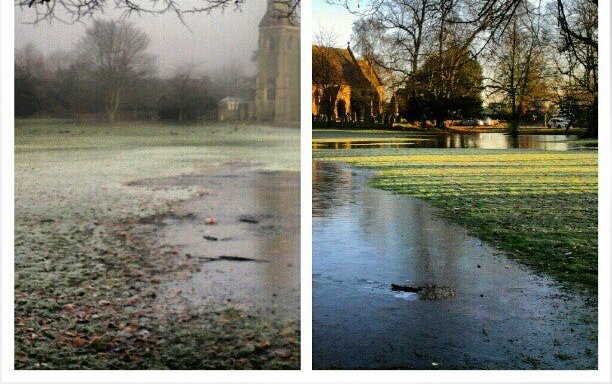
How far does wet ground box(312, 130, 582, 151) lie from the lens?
4.86m

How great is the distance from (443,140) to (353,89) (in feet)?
2.35

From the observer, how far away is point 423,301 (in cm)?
446

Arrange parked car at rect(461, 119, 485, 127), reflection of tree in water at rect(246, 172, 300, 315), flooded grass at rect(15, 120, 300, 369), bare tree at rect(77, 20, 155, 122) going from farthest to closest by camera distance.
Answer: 1. parked car at rect(461, 119, 485, 127)
2. bare tree at rect(77, 20, 155, 122)
3. reflection of tree in water at rect(246, 172, 300, 315)
4. flooded grass at rect(15, 120, 300, 369)

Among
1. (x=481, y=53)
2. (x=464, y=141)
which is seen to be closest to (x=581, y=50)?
(x=481, y=53)

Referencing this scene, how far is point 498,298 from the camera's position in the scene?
447cm

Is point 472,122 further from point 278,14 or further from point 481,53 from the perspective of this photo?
point 278,14

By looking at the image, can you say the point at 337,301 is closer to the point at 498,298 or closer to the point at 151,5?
the point at 498,298

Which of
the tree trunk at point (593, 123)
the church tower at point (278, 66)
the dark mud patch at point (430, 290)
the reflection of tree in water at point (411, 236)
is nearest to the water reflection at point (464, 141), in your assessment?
the tree trunk at point (593, 123)

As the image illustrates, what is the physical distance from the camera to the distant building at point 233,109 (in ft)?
15.1

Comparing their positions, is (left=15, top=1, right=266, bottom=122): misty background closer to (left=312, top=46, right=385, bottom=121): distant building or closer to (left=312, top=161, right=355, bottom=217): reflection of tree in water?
(left=312, top=46, right=385, bottom=121): distant building

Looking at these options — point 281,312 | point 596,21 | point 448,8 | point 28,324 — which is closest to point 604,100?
point 596,21

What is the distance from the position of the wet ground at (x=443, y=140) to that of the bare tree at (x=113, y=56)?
130 cm

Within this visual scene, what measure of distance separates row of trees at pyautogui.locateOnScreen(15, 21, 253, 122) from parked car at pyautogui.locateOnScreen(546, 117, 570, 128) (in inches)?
82.0

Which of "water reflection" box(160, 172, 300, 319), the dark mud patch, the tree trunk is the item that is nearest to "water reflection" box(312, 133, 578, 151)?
the tree trunk
